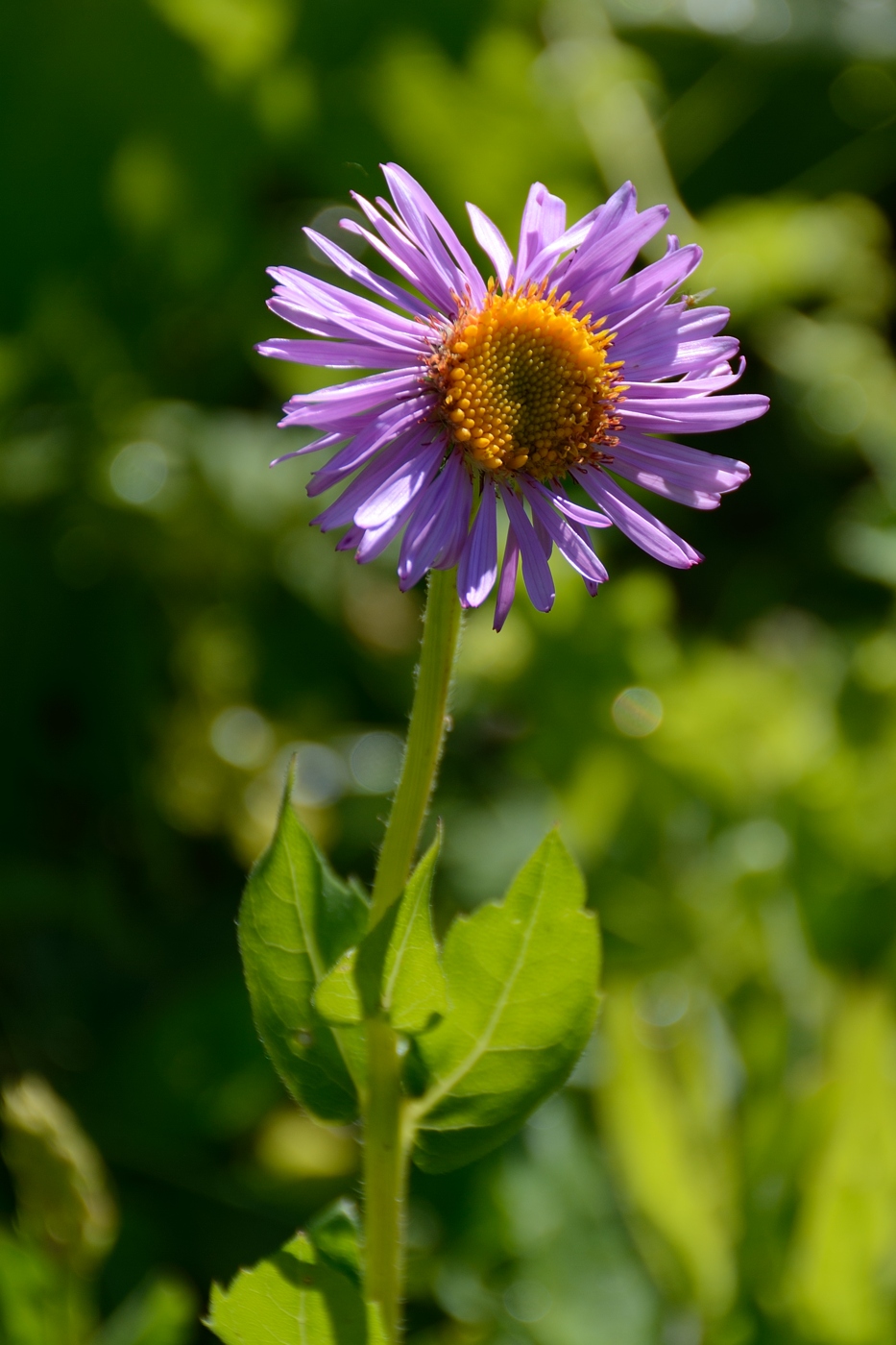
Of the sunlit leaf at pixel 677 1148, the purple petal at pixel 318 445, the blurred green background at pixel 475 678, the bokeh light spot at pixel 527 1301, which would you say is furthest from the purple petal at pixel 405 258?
the bokeh light spot at pixel 527 1301

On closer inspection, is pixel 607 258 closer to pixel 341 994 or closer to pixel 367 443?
pixel 367 443

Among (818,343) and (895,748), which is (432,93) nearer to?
(818,343)

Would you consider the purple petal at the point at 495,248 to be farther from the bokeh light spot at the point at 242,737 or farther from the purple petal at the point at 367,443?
the bokeh light spot at the point at 242,737

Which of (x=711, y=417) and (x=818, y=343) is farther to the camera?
(x=818, y=343)

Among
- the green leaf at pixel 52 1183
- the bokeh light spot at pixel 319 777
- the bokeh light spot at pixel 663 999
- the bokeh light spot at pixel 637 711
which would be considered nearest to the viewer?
the green leaf at pixel 52 1183

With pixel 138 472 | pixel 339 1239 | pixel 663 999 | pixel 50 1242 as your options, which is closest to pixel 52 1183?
pixel 50 1242

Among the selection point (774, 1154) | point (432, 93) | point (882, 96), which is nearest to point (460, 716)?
point (774, 1154)

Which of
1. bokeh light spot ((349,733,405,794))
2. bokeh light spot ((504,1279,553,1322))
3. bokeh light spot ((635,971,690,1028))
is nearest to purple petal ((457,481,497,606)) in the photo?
bokeh light spot ((504,1279,553,1322))
